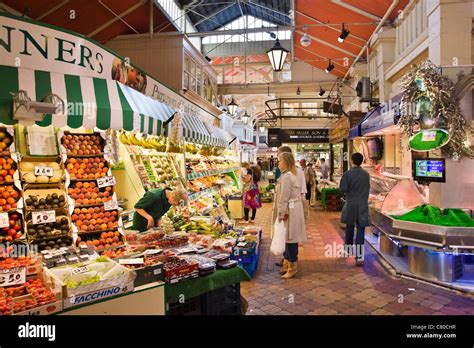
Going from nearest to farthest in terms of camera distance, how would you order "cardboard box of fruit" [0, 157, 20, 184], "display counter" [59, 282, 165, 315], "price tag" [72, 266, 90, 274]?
"display counter" [59, 282, 165, 315], "price tag" [72, 266, 90, 274], "cardboard box of fruit" [0, 157, 20, 184]

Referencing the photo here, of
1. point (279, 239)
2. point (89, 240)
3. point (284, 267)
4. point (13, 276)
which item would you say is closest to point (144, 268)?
point (13, 276)

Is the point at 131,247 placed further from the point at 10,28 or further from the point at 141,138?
the point at 141,138

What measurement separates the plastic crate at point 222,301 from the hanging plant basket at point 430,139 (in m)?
4.35

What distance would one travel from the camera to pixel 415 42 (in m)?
8.01

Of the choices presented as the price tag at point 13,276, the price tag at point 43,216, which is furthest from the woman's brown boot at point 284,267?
the price tag at point 13,276

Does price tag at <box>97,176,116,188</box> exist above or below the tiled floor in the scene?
above

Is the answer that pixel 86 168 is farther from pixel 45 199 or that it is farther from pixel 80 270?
pixel 80 270

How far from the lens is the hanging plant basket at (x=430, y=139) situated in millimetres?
5867

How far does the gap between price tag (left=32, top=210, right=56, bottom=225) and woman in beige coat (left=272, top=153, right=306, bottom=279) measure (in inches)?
139

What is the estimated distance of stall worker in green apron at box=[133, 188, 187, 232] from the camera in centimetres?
534

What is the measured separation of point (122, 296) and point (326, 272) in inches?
163

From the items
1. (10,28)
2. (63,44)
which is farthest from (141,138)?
(10,28)

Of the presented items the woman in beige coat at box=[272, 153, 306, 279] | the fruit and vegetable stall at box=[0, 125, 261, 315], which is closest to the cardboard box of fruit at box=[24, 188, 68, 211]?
the fruit and vegetable stall at box=[0, 125, 261, 315]

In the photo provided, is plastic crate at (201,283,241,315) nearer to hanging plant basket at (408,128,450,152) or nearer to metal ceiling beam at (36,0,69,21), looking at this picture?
hanging plant basket at (408,128,450,152)
